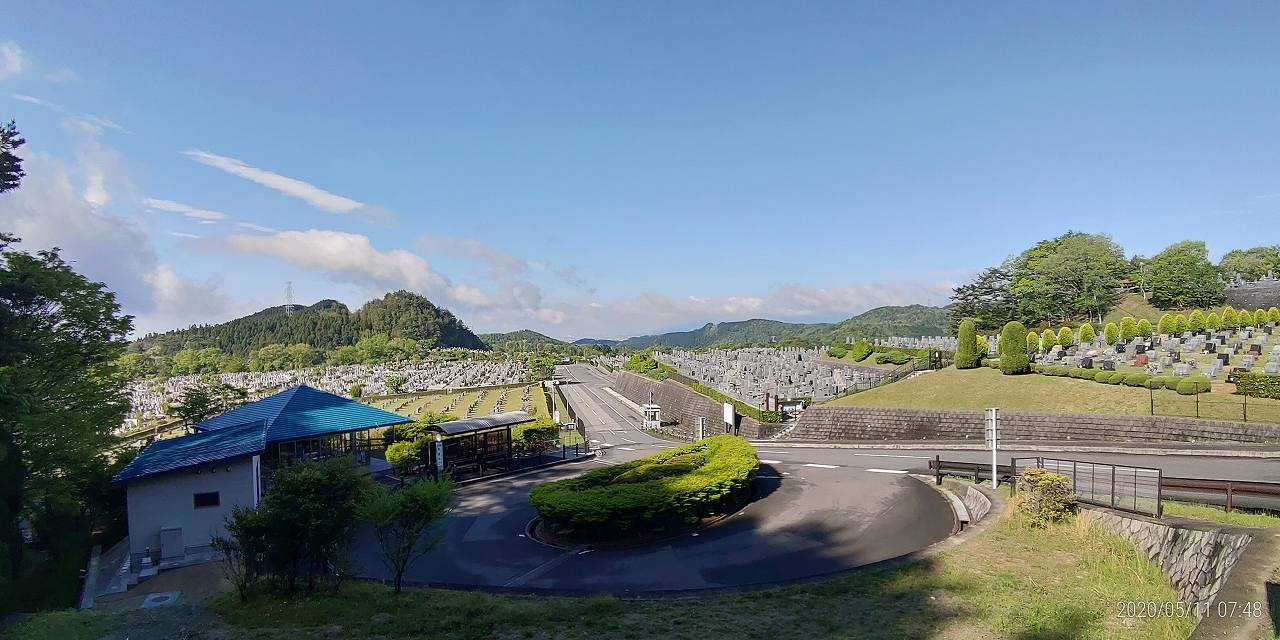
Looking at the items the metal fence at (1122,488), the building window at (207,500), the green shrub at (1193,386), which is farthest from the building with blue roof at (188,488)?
the green shrub at (1193,386)

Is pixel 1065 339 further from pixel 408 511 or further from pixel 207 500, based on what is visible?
pixel 207 500

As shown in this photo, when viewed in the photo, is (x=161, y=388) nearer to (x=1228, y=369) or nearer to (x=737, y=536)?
(x=737, y=536)

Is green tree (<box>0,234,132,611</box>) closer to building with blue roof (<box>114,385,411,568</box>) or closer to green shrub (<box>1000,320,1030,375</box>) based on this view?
building with blue roof (<box>114,385,411,568</box>)

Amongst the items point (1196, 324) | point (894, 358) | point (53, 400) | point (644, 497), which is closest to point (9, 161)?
point (53, 400)

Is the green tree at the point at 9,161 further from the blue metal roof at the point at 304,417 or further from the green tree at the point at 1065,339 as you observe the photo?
the green tree at the point at 1065,339

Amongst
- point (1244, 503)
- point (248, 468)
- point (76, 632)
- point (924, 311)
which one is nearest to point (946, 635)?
point (1244, 503)
